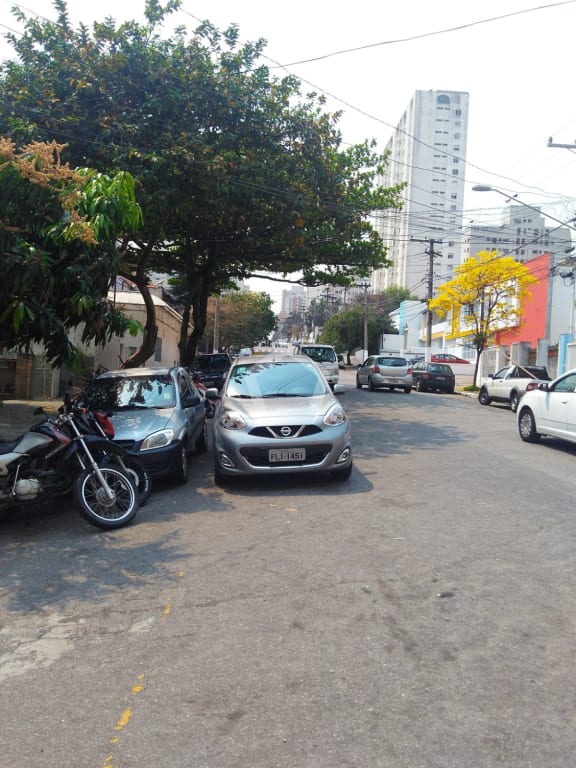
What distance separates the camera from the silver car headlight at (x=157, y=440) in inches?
318

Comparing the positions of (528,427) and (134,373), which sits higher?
(134,373)

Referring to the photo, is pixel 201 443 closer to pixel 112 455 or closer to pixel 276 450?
pixel 276 450

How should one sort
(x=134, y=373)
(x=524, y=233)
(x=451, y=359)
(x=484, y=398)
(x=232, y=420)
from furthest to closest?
(x=524, y=233), (x=451, y=359), (x=484, y=398), (x=134, y=373), (x=232, y=420)

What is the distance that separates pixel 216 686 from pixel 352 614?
1.19 metres

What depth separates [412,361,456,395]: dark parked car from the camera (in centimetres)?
3073

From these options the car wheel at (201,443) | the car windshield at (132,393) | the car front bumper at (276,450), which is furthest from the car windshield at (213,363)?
the car front bumper at (276,450)

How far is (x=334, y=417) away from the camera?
8.40 metres

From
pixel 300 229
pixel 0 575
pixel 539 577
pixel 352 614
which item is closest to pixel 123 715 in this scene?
pixel 352 614

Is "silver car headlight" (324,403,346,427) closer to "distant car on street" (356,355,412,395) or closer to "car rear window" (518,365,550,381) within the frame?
"car rear window" (518,365,550,381)

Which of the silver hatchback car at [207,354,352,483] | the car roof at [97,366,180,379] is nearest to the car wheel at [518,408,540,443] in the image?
the silver hatchback car at [207,354,352,483]

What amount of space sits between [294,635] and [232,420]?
14.6 feet

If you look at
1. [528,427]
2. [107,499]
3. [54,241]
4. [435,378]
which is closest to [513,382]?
[528,427]

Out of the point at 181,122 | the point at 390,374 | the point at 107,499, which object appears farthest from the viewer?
the point at 390,374

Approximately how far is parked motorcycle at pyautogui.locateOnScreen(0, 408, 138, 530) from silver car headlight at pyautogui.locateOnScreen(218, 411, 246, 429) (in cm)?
168
